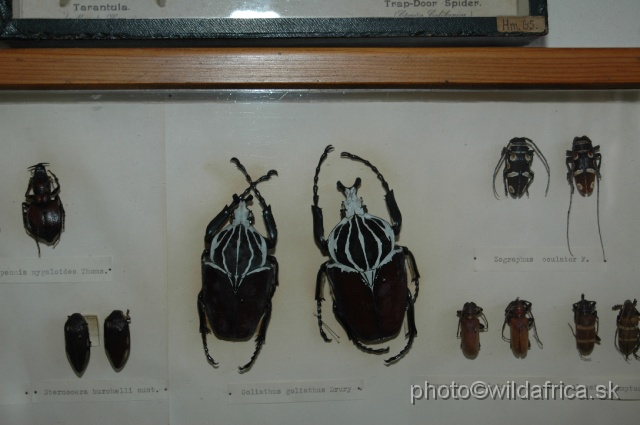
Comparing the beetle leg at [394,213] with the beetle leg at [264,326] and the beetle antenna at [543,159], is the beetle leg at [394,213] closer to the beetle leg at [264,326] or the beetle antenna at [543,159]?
the beetle leg at [264,326]

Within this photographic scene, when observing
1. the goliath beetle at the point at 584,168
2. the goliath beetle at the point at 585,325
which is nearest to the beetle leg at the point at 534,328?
the goliath beetle at the point at 585,325

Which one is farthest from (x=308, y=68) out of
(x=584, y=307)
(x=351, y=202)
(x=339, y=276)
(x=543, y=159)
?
(x=584, y=307)

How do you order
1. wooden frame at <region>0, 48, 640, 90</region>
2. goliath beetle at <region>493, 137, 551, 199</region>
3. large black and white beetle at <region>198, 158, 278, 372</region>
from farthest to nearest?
goliath beetle at <region>493, 137, 551, 199</region>, large black and white beetle at <region>198, 158, 278, 372</region>, wooden frame at <region>0, 48, 640, 90</region>

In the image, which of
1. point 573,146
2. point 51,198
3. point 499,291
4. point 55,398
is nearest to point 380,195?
point 499,291

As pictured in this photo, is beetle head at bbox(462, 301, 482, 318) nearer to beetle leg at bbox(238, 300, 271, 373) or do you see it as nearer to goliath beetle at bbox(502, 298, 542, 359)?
goliath beetle at bbox(502, 298, 542, 359)

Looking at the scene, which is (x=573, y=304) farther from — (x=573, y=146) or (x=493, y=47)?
(x=493, y=47)

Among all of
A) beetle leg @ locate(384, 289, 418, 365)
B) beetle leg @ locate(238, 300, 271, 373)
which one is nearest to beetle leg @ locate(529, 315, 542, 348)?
beetle leg @ locate(384, 289, 418, 365)

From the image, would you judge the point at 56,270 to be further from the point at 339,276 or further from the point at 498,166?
the point at 498,166
